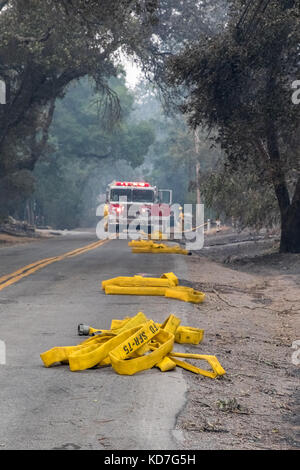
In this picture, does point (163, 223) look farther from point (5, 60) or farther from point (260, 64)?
point (260, 64)

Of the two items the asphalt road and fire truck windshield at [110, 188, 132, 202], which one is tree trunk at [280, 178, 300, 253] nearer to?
the asphalt road

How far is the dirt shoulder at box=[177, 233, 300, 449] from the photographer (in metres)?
6.07

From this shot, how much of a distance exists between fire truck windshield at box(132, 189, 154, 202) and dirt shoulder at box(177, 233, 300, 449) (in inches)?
752

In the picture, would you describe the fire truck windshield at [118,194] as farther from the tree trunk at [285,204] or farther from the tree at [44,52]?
the tree trunk at [285,204]

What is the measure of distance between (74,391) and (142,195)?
3122 centimetres

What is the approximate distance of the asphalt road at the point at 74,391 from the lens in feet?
18.4

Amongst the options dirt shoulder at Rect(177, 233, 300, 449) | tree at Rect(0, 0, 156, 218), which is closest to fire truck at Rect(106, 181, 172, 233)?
tree at Rect(0, 0, 156, 218)

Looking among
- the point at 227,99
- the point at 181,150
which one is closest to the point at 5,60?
the point at 227,99

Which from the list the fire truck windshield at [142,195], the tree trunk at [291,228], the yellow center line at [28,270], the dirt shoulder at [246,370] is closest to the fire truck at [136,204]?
the fire truck windshield at [142,195]

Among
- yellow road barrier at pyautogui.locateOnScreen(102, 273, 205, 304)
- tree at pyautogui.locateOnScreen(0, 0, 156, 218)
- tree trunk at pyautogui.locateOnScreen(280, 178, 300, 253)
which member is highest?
tree at pyautogui.locateOnScreen(0, 0, 156, 218)

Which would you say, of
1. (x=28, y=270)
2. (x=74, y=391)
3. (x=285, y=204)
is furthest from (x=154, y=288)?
(x=285, y=204)

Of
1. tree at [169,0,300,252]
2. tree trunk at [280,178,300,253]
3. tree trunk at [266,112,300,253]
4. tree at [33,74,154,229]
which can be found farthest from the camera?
tree at [33,74,154,229]

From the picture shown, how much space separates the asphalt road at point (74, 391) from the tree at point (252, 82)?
926cm
